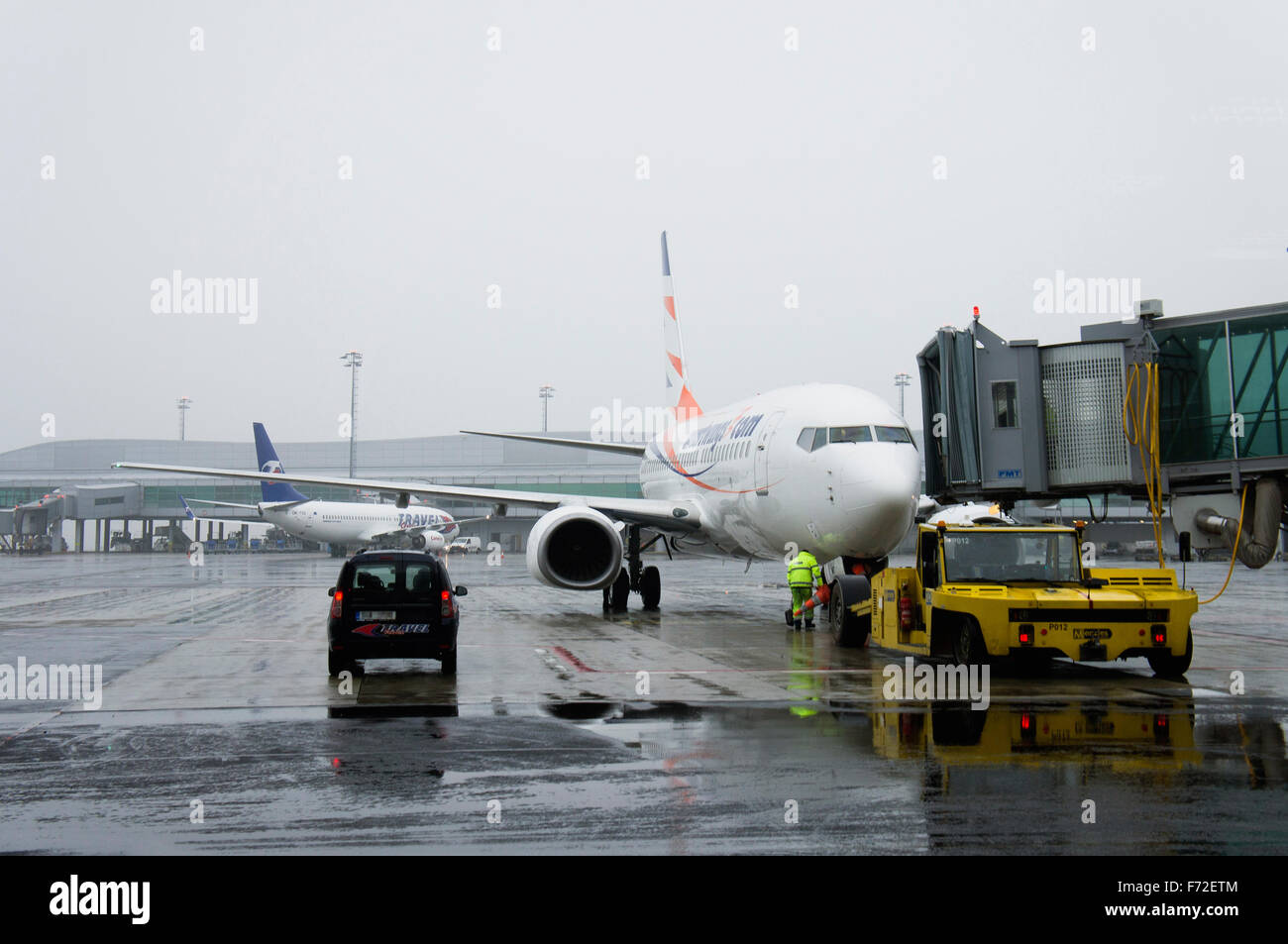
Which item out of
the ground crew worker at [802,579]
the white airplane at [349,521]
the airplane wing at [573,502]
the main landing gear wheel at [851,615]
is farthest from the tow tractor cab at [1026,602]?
the white airplane at [349,521]

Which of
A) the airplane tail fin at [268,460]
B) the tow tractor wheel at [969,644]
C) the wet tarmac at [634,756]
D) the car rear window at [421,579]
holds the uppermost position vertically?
the airplane tail fin at [268,460]

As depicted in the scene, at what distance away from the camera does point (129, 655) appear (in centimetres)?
1512

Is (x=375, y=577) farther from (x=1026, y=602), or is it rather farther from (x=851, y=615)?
(x=1026, y=602)

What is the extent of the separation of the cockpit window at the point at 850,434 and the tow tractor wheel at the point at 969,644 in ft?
16.8

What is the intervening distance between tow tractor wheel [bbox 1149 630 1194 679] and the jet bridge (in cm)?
274

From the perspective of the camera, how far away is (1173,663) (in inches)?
496

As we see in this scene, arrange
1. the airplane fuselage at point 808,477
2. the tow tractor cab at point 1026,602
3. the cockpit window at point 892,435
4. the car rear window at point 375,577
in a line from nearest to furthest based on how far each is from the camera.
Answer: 1. the tow tractor cab at point 1026,602
2. the car rear window at point 375,577
3. the airplane fuselage at point 808,477
4. the cockpit window at point 892,435

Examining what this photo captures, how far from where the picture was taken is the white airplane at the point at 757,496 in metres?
16.8

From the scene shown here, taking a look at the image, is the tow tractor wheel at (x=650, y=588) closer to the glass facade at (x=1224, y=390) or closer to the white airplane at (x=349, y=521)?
the glass facade at (x=1224, y=390)

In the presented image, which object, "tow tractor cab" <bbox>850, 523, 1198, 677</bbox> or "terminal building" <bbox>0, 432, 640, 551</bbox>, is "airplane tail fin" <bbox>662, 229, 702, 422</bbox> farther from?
"terminal building" <bbox>0, 432, 640, 551</bbox>

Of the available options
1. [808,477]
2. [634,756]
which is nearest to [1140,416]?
[808,477]

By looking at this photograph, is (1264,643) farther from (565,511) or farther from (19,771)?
(19,771)

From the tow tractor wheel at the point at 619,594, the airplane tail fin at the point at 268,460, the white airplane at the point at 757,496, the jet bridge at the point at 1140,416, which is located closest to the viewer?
the jet bridge at the point at 1140,416
